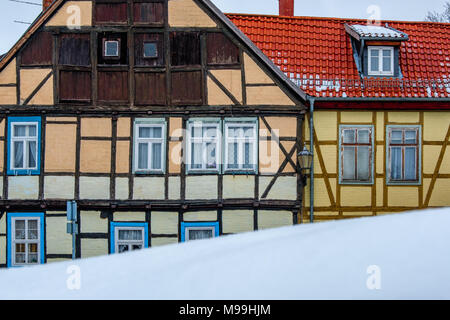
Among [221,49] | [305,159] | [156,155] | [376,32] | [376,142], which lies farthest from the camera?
[376,32]

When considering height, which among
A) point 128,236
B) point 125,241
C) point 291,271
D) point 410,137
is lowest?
point 125,241

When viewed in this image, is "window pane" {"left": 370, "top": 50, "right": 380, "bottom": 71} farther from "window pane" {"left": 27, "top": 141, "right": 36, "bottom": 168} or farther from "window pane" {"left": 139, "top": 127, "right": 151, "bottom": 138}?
"window pane" {"left": 27, "top": 141, "right": 36, "bottom": 168}

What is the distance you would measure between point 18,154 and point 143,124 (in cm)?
297

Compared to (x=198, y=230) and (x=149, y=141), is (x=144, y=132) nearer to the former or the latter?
(x=149, y=141)

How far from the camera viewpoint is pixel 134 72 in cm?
980

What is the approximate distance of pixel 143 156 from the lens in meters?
10.0

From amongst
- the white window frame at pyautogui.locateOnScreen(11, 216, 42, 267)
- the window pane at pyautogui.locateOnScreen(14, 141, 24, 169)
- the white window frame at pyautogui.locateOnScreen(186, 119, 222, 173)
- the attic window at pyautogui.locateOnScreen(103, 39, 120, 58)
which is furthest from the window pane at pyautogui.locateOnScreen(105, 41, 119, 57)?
the white window frame at pyautogui.locateOnScreen(11, 216, 42, 267)

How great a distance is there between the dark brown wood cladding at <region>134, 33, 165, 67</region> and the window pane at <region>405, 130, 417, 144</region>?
590 cm

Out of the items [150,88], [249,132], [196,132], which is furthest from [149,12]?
[249,132]

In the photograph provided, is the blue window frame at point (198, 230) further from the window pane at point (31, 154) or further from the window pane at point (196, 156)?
the window pane at point (31, 154)

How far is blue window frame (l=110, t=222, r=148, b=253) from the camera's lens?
9.91 metres

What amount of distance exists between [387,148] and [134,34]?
20.8 feet

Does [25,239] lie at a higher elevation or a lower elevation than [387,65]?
lower

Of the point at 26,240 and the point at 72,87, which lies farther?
the point at 26,240
